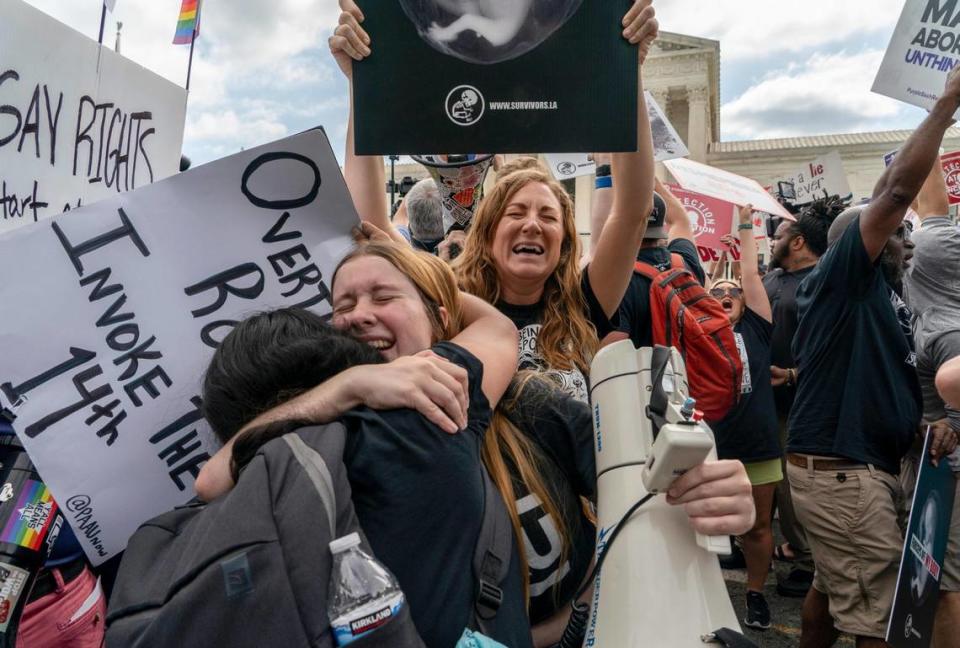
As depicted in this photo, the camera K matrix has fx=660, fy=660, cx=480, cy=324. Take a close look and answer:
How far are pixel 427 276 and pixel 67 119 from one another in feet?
3.47

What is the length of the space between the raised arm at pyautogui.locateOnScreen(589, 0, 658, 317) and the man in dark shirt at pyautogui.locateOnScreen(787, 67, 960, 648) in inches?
43.9

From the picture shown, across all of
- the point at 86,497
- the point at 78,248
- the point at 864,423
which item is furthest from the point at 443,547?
the point at 864,423

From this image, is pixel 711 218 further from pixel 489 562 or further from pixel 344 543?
pixel 344 543

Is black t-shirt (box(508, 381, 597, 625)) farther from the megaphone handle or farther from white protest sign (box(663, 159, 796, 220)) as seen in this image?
white protest sign (box(663, 159, 796, 220))

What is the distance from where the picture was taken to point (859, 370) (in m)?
2.77

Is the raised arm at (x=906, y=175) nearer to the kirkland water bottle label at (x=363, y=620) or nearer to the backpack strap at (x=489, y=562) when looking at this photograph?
the backpack strap at (x=489, y=562)

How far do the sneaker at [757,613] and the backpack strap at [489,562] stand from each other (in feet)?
10.5

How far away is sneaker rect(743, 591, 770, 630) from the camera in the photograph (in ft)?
12.0

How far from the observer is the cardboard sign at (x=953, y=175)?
6.62 metres

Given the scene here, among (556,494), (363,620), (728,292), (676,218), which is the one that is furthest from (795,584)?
(363,620)

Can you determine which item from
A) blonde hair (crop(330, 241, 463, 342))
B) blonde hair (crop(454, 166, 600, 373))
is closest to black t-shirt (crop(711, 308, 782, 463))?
blonde hair (crop(454, 166, 600, 373))

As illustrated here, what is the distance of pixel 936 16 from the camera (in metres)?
3.28

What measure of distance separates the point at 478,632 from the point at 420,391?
1.26ft

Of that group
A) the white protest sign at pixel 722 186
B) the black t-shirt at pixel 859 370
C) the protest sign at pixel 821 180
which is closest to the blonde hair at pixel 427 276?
the black t-shirt at pixel 859 370
